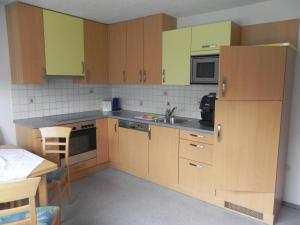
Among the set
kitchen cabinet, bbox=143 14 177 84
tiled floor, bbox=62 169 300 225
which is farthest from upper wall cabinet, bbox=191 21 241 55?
tiled floor, bbox=62 169 300 225

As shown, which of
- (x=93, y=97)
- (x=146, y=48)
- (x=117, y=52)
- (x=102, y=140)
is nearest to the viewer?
(x=146, y=48)

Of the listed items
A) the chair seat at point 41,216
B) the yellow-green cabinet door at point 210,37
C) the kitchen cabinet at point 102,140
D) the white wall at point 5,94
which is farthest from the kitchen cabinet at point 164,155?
the white wall at point 5,94

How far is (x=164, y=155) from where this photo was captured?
305 centimetres

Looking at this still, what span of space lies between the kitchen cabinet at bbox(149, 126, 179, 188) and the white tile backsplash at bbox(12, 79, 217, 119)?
0.58 meters

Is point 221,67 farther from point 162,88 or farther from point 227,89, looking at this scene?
point 162,88

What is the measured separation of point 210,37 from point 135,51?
1192 millimetres

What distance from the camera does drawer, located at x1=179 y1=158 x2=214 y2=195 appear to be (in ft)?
8.83

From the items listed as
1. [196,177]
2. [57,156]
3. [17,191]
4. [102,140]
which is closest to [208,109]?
[196,177]

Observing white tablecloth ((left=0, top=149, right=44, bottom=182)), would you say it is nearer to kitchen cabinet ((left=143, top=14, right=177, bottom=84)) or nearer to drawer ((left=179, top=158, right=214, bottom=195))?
drawer ((left=179, top=158, right=214, bottom=195))

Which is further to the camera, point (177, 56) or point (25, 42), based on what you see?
point (177, 56)

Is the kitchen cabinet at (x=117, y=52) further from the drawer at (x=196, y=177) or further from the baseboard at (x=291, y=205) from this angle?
the baseboard at (x=291, y=205)

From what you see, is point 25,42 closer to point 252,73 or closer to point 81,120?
point 81,120

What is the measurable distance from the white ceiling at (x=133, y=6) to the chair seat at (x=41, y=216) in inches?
85.8

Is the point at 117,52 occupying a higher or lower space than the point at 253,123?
higher
